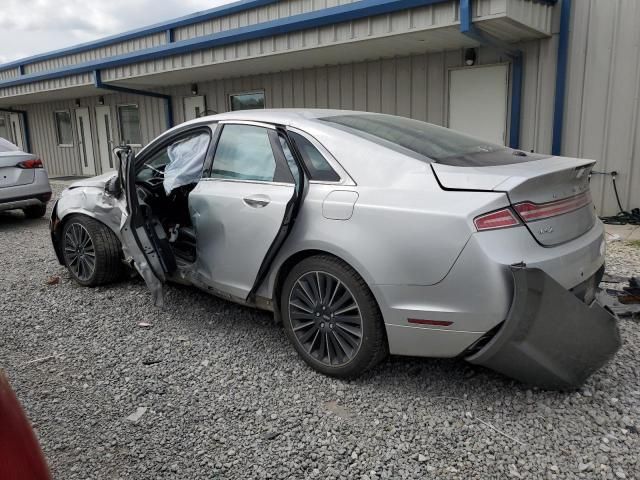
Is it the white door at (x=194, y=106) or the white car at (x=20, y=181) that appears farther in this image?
the white door at (x=194, y=106)

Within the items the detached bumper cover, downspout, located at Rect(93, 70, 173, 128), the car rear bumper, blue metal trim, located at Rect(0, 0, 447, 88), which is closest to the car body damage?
the detached bumper cover

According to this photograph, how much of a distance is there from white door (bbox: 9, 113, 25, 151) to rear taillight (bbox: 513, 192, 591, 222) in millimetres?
20103

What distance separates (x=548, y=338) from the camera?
8.31 ft

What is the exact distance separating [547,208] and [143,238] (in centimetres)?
266

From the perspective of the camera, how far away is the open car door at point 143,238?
370cm

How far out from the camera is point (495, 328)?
2.49m

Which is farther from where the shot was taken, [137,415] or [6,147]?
[6,147]

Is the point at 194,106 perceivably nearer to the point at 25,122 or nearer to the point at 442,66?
the point at 442,66

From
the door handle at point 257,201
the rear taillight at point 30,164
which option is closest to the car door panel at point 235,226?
the door handle at point 257,201

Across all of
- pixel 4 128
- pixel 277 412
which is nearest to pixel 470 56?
pixel 277 412

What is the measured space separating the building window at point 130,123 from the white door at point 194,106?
2185 mm

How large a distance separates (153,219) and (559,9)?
623cm

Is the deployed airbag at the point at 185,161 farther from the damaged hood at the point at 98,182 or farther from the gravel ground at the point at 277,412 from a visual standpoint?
the gravel ground at the point at 277,412

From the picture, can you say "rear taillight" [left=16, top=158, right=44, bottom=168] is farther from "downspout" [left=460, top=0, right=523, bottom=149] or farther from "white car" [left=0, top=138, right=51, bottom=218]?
→ "downspout" [left=460, top=0, right=523, bottom=149]
